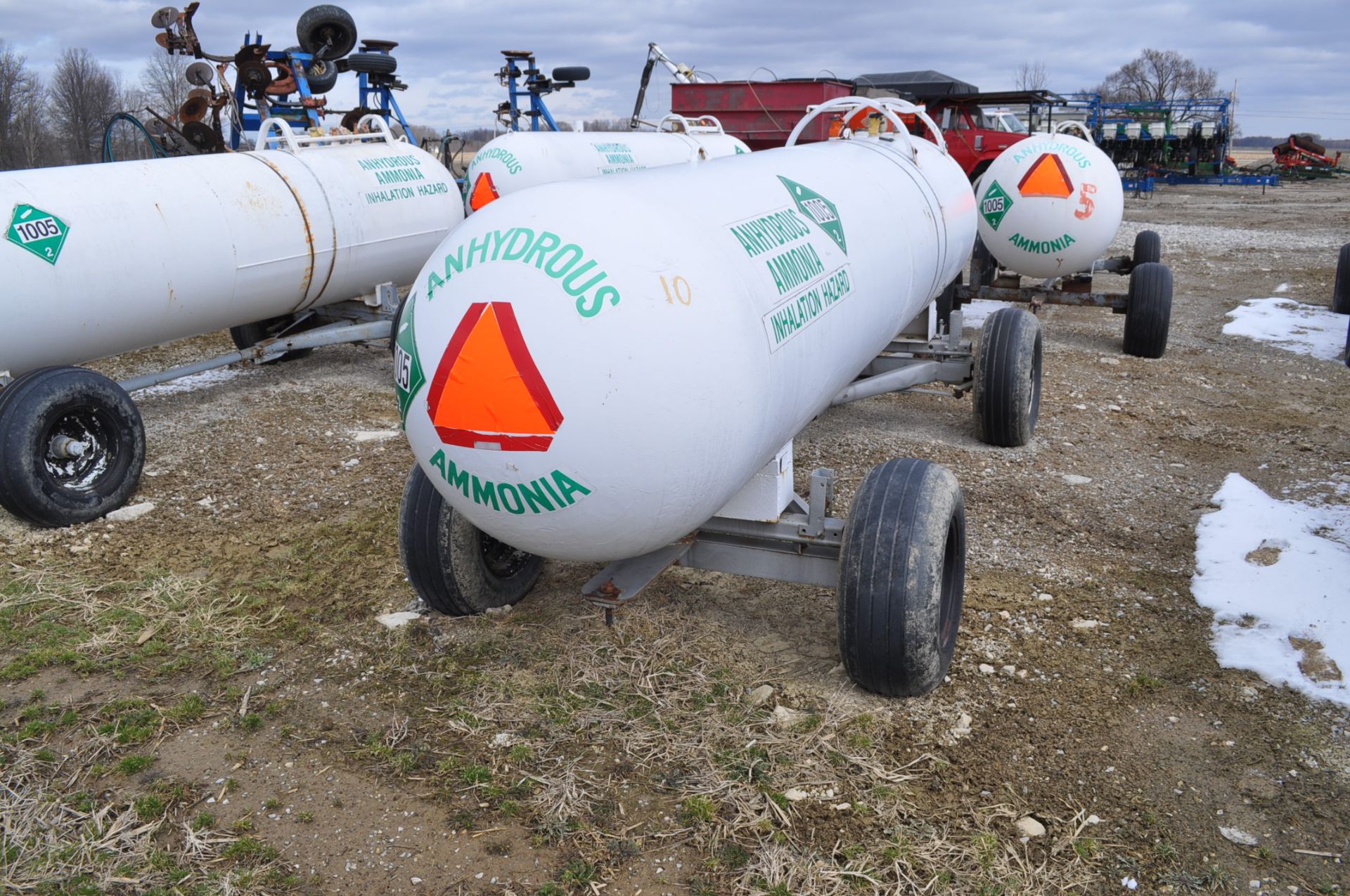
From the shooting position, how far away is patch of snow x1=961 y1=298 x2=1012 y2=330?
378 inches

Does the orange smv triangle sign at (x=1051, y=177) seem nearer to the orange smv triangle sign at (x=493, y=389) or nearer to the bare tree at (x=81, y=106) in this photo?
the orange smv triangle sign at (x=493, y=389)

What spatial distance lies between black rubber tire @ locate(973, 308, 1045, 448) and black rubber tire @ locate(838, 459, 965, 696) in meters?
2.53

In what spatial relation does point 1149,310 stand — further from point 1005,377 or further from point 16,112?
point 16,112

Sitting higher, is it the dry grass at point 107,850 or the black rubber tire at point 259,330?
the black rubber tire at point 259,330

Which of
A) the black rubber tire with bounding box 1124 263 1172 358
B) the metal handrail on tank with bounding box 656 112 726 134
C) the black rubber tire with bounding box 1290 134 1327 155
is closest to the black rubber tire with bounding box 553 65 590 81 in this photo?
the metal handrail on tank with bounding box 656 112 726 134

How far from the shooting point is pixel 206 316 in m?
6.44

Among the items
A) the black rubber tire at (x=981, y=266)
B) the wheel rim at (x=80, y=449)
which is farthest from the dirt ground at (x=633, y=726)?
the black rubber tire at (x=981, y=266)

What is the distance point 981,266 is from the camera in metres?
9.08

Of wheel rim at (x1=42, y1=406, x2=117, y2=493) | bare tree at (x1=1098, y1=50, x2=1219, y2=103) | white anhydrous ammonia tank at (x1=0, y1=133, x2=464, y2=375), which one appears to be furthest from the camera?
bare tree at (x1=1098, y1=50, x2=1219, y2=103)

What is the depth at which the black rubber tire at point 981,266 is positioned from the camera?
8727 mm

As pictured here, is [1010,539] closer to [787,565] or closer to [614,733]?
[787,565]

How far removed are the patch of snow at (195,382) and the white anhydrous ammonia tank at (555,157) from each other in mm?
3105

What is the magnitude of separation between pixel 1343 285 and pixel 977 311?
3312 millimetres

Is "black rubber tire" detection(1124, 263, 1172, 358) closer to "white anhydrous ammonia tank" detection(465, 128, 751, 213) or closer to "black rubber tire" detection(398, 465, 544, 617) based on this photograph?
"white anhydrous ammonia tank" detection(465, 128, 751, 213)
